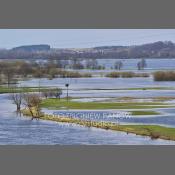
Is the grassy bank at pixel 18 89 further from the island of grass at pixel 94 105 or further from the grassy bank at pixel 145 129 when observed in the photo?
the grassy bank at pixel 145 129

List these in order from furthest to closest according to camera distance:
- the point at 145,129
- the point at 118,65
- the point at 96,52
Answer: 1. the point at 118,65
2. the point at 96,52
3. the point at 145,129

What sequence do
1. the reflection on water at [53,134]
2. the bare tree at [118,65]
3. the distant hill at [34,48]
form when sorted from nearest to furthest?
the reflection on water at [53,134], the distant hill at [34,48], the bare tree at [118,65]

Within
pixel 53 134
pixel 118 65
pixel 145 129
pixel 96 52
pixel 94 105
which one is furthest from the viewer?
pixel 118 65

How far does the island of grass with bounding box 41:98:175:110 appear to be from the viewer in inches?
526

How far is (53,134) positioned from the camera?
13.2 meters

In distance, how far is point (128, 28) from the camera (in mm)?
12906

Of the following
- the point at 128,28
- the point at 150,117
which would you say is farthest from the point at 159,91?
the point at 128,28

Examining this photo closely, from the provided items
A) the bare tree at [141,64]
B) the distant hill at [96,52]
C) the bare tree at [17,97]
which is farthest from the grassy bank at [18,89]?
the bare tree at [141,64]

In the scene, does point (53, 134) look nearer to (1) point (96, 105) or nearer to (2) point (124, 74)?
(1) point (96, 105)

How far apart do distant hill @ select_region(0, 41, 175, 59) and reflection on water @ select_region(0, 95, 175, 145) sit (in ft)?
3.90

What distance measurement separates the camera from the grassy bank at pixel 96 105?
1337 centimetres

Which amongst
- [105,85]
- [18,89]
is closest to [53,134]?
[18,89]

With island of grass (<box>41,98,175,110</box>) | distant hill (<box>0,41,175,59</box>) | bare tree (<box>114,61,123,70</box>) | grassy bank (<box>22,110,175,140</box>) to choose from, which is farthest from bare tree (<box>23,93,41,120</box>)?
bare tree (<box>114,61,123,70</box>)

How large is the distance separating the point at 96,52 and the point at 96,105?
109 centimetres
